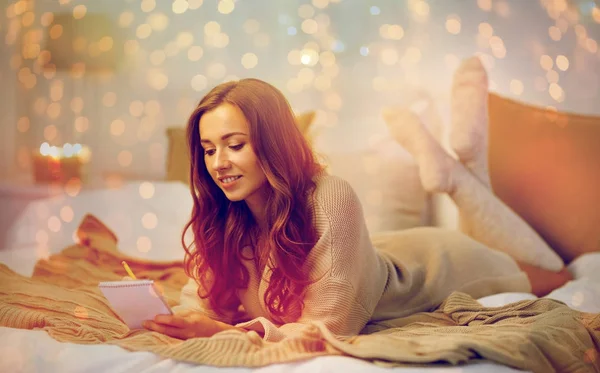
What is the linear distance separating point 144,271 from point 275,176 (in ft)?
2.16

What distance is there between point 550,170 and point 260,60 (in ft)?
3.68

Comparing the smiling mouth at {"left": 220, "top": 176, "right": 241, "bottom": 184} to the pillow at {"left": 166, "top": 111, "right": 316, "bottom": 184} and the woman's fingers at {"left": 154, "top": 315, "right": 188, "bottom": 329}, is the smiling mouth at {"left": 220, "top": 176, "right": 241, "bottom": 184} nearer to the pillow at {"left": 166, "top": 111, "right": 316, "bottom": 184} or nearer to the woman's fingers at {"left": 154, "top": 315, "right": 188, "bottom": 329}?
the woman's fingers at {"left": 154, "top": 315, "right": 188, "bottom": 329}

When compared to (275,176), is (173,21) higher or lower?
higher

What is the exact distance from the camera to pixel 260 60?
2350 mm

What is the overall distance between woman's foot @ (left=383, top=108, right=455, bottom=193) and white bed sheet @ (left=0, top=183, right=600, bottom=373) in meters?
0.36

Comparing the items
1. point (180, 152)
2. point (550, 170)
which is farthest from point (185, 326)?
point (550, 170)

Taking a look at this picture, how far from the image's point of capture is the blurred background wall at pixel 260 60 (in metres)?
2.24

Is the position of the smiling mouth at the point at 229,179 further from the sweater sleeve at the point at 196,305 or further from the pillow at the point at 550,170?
the pillow at the point at 550,170

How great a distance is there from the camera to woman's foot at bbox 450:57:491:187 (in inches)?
65.2

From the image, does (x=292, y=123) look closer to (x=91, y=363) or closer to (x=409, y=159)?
(x=91, y=363)

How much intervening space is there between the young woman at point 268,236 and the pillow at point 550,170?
819 mm

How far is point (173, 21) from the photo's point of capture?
241 cm

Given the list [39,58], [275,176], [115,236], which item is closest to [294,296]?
[275,176]

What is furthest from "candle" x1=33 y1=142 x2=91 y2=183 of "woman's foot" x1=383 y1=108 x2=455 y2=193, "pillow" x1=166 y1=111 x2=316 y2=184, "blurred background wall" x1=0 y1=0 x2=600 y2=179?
"woman's foot" x1=383 y1=108 x2=455 y2=193
